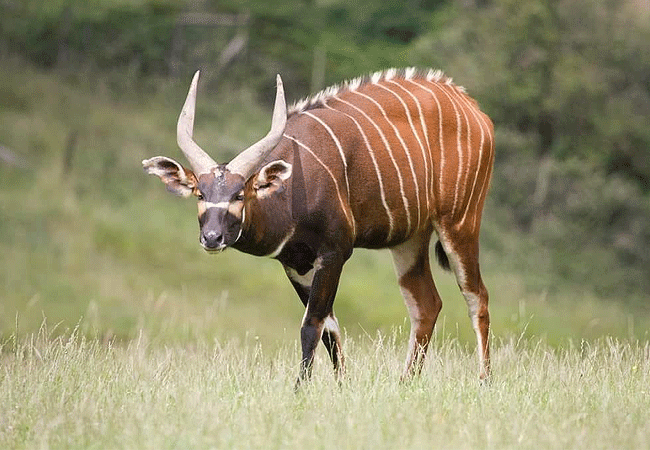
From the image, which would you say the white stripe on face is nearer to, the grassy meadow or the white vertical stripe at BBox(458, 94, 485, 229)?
the grassy meadow

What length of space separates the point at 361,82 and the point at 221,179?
202 centimetres

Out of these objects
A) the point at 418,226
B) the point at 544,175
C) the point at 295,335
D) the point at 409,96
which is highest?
the point at 409,96

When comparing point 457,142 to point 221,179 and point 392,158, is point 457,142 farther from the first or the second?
point 221,179

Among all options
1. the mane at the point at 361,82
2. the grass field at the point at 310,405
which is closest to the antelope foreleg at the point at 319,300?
the grass field at the point at 310,405

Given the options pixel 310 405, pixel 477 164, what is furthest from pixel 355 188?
pixel 310 405

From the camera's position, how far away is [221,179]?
8.07 meters

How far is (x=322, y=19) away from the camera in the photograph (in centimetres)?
3353

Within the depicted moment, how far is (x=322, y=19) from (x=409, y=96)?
24271mm

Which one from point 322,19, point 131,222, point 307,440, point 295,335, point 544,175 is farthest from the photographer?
point 322,19

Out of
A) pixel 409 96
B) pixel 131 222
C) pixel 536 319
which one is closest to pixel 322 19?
pixel 131 222

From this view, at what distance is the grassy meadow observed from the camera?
654 cm

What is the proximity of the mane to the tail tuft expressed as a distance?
4.37ft

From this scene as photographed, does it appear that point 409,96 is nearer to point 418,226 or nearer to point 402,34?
point 418,226

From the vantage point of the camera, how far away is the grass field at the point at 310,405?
20.5ft
